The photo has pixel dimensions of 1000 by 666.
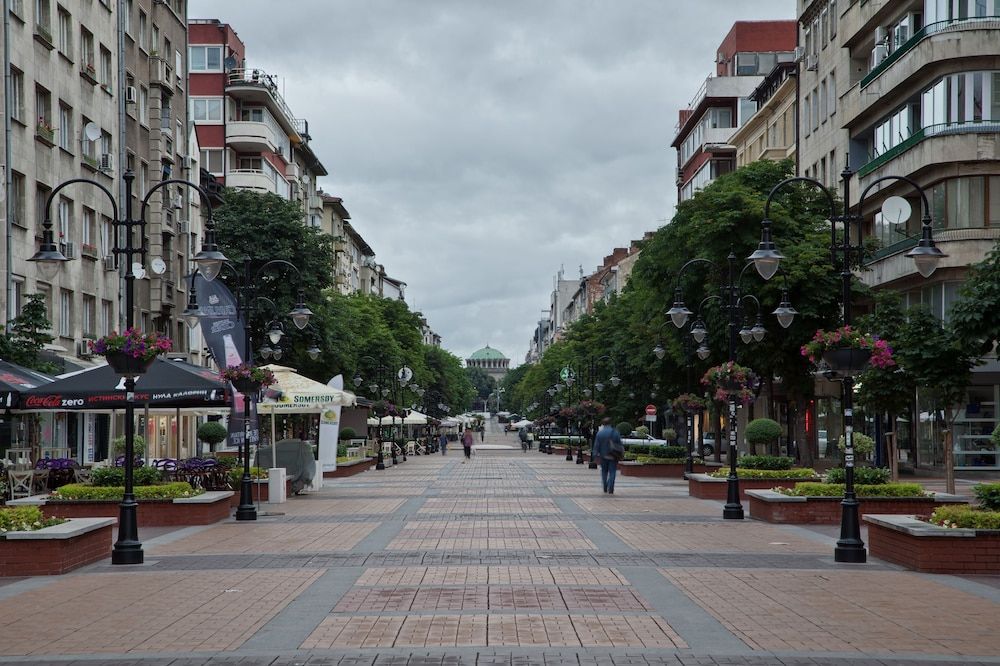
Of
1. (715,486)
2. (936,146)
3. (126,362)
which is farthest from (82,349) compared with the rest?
(936,146)

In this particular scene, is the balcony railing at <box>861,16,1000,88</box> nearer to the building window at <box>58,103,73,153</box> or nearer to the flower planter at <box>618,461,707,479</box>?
the flower planter at <box>618,461,707,479</box>

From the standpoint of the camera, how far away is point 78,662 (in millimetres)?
10312

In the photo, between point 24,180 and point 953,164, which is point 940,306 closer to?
point 953,164

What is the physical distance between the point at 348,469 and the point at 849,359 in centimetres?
3127

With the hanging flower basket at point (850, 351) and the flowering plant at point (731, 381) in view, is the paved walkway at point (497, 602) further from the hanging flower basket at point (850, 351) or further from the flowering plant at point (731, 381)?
the flowering plant at point (731, 381)

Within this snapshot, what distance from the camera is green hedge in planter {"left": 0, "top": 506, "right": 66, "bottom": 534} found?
16328 millimetres

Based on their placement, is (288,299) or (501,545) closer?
(501,545)

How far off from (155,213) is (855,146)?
26.8 m

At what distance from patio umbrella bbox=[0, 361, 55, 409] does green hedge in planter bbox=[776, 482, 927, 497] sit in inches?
543

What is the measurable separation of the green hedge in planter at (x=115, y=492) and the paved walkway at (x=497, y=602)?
1.33 m

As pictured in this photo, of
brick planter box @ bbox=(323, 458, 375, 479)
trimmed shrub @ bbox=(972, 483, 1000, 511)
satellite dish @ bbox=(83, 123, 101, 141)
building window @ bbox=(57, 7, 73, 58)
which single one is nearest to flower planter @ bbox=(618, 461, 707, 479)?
brick planter box @ bbox=(323, 458, 375, 479)

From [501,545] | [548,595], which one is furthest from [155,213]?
[548,595]

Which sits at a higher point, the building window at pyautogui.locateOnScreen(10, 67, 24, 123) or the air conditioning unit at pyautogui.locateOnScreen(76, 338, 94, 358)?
the building window at pyautogui.locateOnScreen(10, 67, 24, 123)

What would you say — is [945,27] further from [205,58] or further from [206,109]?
[205,58]
